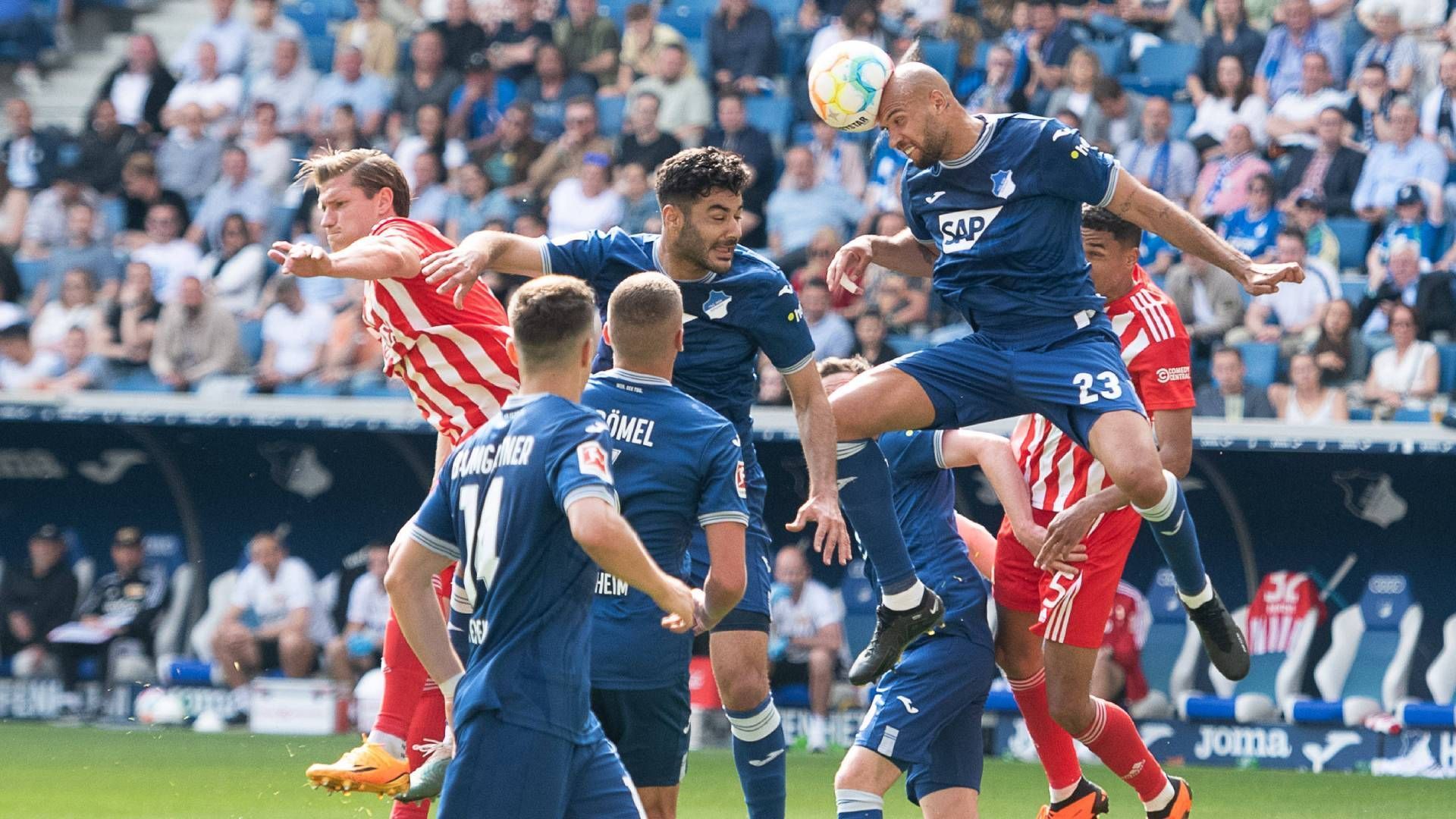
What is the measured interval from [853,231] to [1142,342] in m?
7.04

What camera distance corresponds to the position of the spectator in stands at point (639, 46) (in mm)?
16672

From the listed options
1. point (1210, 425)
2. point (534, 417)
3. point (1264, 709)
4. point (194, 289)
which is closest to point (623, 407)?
point (534, 417)

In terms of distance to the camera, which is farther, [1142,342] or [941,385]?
[1142,342]

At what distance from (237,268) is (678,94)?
3.90 meters

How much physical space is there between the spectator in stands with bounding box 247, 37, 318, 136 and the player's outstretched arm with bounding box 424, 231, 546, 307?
36.3 feet

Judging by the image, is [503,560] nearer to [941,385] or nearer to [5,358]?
[941,385]

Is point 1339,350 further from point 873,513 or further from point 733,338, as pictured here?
point 733,338

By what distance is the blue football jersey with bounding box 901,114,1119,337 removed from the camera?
272 inches

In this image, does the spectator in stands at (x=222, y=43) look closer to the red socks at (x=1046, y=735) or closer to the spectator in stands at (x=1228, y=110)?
the spectator in stands at (x=1228, y=110)

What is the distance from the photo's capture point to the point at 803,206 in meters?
14.7

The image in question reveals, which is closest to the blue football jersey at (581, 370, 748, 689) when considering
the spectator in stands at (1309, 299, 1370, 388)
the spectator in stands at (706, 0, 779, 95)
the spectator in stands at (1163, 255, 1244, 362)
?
the spectator in stands at (1309, 299, 1370, 388)

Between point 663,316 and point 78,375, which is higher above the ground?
point 663,316

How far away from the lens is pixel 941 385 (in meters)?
7.10

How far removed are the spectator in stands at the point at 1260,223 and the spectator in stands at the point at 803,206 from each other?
2887 mm
